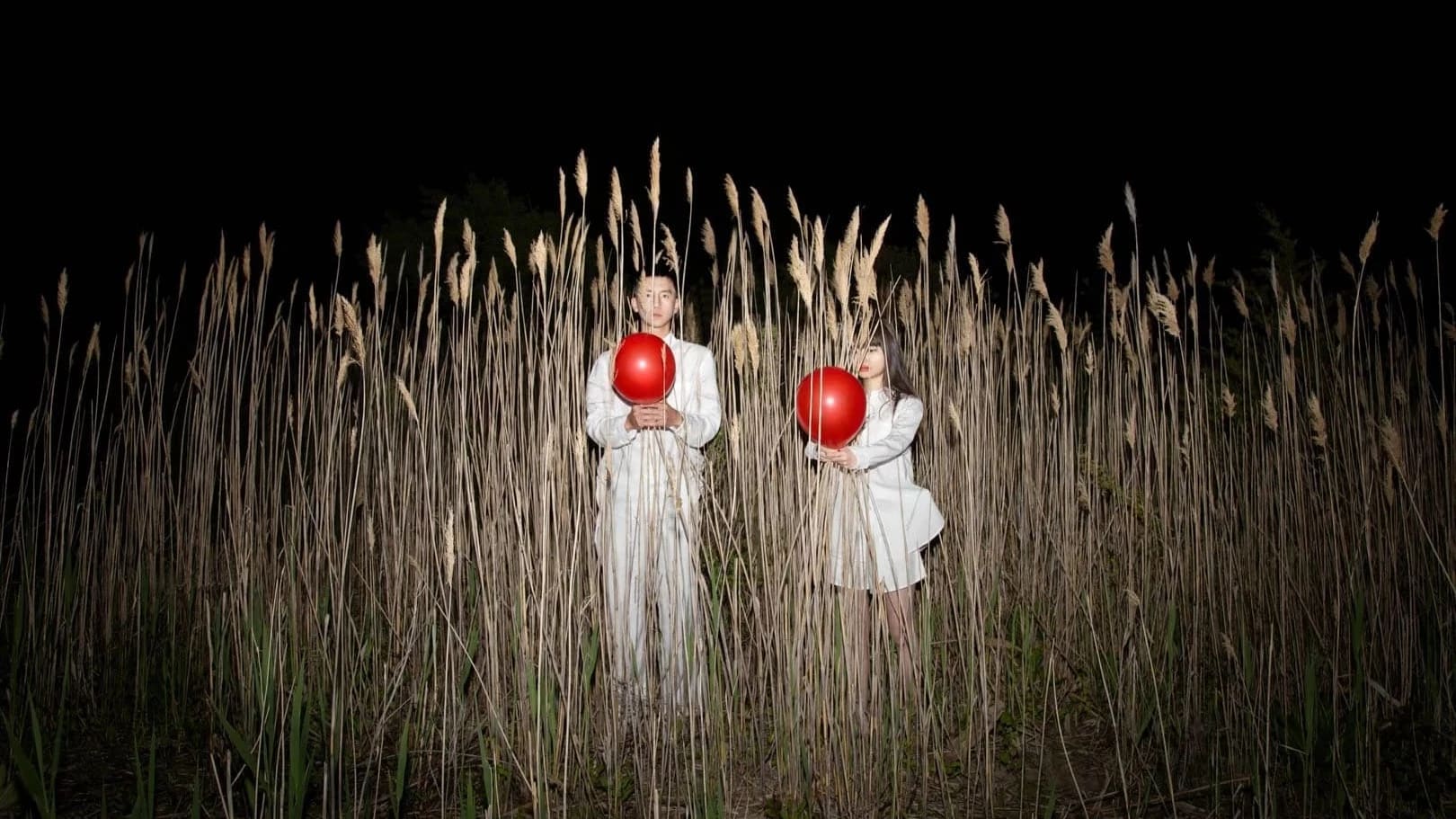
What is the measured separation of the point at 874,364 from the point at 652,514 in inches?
26.3

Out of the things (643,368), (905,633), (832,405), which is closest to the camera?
(832,405)

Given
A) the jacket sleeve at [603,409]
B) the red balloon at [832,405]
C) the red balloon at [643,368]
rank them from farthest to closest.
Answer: the jacket sleeve at [603,409] < the red balloon at [643,368] < the red balloon at [832,405]

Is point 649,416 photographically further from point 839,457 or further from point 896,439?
point 896,439

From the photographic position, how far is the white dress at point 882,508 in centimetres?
166

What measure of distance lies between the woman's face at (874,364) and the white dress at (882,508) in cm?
5

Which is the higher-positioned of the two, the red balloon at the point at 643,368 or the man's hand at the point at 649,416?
the red balloon at the point at 643,368

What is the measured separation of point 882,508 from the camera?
6.41ft

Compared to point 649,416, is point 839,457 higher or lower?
lower

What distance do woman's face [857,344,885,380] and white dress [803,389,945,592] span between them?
48 millimetres

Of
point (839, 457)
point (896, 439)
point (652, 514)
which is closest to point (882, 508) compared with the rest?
point (896, 439)

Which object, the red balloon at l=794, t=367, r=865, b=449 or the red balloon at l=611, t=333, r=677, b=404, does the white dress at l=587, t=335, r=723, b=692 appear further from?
the red balloon at l=794, t=367, r=865, b=449

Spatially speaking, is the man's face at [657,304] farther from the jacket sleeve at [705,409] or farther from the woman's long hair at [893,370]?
the woman's long hair at [893,370]

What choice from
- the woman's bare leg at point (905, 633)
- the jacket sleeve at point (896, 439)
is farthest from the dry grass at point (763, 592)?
the jacket sleeve at point (896, 439)

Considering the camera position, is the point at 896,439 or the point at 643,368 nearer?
the point at 643,368
